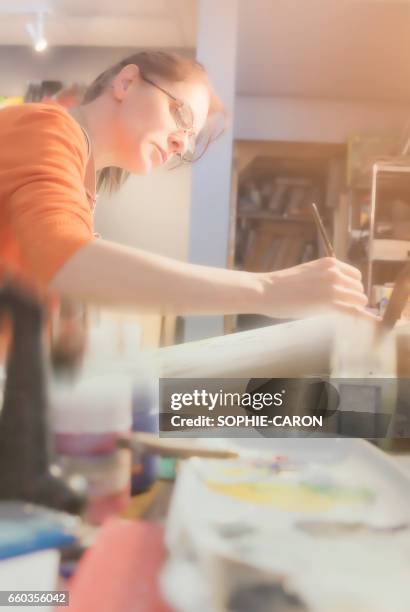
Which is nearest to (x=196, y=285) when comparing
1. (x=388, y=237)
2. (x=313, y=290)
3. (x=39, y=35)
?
(x=313, y=290)

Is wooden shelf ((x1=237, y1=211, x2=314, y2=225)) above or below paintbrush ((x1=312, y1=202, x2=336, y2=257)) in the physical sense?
above

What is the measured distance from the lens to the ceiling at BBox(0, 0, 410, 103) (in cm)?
63

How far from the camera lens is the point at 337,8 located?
0.63 m

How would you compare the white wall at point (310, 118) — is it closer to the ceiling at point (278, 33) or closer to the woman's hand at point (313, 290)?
the ceiling at point (278, 33)

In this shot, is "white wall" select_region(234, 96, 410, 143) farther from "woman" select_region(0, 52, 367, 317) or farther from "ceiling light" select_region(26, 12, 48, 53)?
"ceiling light" select_region(26, 12, 48, 53)

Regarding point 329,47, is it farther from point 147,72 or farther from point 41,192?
point 41,192

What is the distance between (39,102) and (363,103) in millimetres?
317

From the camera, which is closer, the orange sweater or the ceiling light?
the orange sweater

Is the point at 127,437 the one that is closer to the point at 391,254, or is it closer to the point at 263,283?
the point at 263,283

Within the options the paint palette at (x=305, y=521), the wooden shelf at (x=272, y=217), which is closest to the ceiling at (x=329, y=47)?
the wooden shelf at (x=272, y=217)

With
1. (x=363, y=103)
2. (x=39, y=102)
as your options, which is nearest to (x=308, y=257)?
(x=363, y=103)

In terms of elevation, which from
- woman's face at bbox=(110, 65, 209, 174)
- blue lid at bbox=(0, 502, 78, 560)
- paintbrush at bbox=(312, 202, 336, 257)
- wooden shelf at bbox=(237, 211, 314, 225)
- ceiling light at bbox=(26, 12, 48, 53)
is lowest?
blue lid at bbox=(0, 502, 78, 560)

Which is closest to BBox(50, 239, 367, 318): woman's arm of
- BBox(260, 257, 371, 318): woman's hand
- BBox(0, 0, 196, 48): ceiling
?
BBox(260, 257, 371, 318): woman's hand

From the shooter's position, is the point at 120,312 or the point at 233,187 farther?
the point at 233,187
